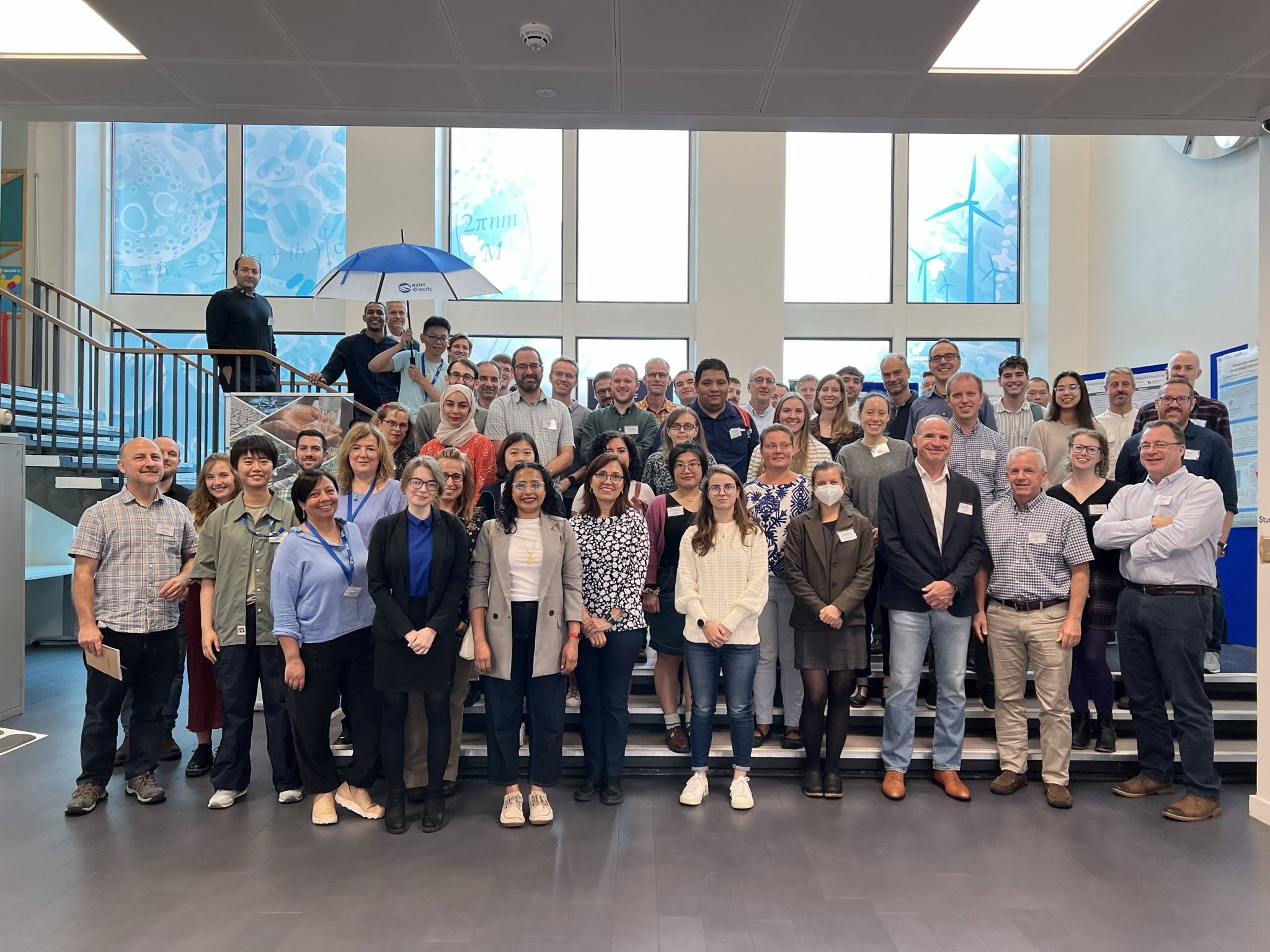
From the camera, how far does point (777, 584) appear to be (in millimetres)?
4320

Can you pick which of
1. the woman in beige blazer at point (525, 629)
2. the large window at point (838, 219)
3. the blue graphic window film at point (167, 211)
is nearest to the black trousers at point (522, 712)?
the woman in beige blazer at point (525, 629)

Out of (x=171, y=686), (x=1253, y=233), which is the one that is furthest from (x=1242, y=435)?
(x=171, y=686)

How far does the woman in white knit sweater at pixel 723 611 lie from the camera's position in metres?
3.93

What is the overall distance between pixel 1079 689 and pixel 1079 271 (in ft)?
27.2

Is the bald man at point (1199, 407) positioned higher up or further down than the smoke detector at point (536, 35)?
further down

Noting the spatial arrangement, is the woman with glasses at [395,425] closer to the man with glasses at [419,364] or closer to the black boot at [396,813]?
the man with glasses at [419,364]

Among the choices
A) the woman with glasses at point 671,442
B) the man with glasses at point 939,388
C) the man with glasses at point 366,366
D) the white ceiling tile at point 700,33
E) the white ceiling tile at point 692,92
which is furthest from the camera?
the man with glasses at point 366,366

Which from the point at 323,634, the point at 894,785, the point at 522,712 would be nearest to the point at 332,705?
the point at 323,634

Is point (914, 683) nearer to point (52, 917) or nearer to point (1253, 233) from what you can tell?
point (52, 917)

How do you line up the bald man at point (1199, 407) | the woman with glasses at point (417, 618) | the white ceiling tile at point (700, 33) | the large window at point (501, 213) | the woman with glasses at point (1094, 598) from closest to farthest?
the white ceiling tile at point (700, 33)
the woman with glasses at point (417, 618)
the woman with glasses at point (1094, 598)
the bald man at point (1199, 407)
the large window at point (501, 213)

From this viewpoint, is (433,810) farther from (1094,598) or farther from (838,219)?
(838,219)

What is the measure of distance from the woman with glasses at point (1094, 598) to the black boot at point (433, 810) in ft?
10.3

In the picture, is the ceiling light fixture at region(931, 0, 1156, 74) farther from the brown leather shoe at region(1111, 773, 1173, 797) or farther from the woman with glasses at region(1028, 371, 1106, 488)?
the brown leather shoe at region(1111, 773, 1173, 797)

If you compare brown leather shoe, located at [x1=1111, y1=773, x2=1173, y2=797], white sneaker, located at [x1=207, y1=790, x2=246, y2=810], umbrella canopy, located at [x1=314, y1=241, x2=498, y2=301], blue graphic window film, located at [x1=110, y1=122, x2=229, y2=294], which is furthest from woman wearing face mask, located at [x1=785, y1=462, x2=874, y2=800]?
blue graphic window film, located at [x1=110, y1=122, x2=229, y2=294]
